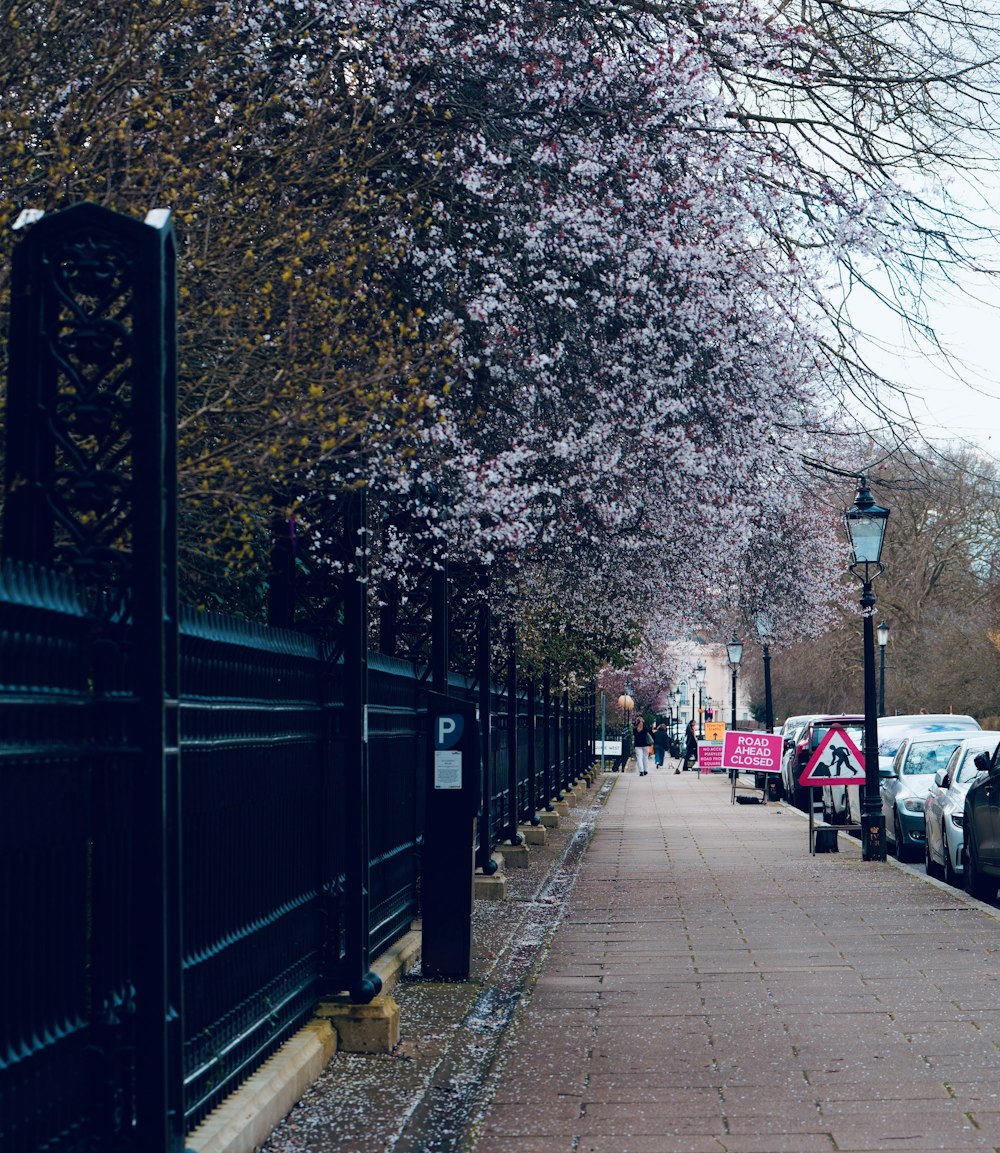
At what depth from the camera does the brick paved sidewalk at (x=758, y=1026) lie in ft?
22.6

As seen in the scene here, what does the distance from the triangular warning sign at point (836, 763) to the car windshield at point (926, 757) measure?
60 centimetres

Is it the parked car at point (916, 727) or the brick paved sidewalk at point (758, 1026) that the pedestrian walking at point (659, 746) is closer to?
the parked car at point (916, 727)

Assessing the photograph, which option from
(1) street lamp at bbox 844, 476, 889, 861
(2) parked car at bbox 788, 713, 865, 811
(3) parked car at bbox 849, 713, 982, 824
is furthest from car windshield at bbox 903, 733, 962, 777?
(3) parked car at bbox 849, 713, 982, 824

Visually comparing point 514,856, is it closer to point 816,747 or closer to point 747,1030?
point 816,747

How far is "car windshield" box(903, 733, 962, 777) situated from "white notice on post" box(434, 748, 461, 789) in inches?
480

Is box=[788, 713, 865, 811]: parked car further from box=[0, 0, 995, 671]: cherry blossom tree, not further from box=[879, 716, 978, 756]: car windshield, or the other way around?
box=[0, 0, 995, 671]: cherry blossom tree

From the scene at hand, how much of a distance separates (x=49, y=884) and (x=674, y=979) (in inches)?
271

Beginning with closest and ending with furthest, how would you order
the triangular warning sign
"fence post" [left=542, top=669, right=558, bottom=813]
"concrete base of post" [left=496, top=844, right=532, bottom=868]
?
"concrete base of post" [left=496, top=844, right=532, bottom=868], the triangular warning sign, "fence post" [left=542, top=669, right=558, bottom=813]

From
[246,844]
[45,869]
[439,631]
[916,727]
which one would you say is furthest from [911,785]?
[45,869]

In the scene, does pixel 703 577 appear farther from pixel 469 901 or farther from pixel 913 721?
pixel 913 721

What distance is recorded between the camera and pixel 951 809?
58.6ft

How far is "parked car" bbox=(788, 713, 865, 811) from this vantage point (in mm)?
28250

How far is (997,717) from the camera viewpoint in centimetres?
5694

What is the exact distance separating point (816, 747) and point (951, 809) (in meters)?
5.99
